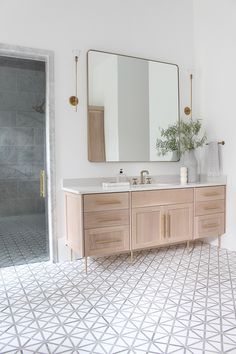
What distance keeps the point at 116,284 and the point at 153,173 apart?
1.49m

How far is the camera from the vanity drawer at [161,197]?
2904 millimetres

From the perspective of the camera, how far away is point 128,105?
3.35m

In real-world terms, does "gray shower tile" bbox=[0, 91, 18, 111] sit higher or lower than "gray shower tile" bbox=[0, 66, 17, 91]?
lower

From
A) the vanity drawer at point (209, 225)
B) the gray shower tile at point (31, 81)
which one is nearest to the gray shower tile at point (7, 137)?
the gray shower tile at point (31, 81)

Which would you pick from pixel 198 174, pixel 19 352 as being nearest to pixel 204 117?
pixel 198 174

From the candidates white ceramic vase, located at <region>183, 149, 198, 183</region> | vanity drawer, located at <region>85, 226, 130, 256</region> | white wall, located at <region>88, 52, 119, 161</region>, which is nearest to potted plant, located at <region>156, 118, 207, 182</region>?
white ceramic vase, located at <region>183, 149, 198, 183</region>

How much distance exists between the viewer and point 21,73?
2988 mm

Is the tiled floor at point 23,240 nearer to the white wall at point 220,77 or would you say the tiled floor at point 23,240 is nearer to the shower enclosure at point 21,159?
the shower enclosure at point 21,159

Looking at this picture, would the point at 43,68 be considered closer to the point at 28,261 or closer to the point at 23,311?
the point at 28,261

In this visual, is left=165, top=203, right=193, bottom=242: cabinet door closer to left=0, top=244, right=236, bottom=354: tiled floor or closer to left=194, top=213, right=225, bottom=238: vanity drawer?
left=194, top=213, right=225, bottom=238: vanity drawer

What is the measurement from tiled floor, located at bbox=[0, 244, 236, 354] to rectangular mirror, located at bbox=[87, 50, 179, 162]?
1.21m

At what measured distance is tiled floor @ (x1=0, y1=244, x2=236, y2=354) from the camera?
1679 mm

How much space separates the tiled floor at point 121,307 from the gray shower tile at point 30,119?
1.41 meters

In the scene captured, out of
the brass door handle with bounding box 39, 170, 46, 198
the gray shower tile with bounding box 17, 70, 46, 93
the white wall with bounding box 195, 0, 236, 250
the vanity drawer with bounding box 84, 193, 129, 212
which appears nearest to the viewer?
the vanity drawer with bounding box 84, 193, 129, 212
